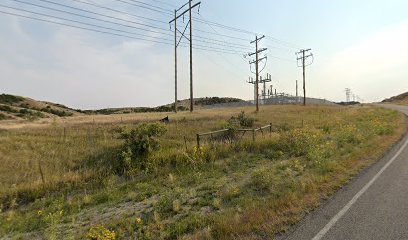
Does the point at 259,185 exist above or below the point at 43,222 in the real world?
above

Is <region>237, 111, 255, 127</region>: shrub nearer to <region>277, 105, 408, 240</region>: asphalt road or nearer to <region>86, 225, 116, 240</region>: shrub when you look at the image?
<region>277, 105, 408, 240</region>: asphalt road

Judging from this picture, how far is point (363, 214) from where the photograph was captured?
7812mm

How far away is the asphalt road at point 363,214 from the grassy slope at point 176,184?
473mm

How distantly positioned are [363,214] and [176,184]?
24.0 feet

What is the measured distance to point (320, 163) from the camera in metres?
13.5

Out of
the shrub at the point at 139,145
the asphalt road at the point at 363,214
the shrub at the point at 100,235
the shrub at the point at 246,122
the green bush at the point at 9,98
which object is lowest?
the shrub at the point at 100,235

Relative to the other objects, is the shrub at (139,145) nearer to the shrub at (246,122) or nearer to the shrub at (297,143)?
the shrub at (297,143)

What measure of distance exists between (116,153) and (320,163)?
11060 mm

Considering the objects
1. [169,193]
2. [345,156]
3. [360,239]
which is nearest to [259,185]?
[169,193]

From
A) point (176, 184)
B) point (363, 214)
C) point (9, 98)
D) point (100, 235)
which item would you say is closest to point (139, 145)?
point (176, 184)

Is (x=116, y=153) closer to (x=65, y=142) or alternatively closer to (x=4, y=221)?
(x=65, y=142)

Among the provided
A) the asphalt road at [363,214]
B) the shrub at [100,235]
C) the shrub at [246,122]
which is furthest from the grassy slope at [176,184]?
the shrub at [246,122]

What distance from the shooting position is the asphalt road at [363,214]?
→ 6.75 m

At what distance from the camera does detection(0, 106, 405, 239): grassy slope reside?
8.56m
